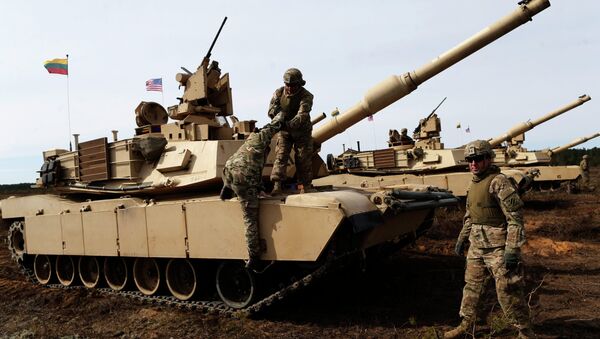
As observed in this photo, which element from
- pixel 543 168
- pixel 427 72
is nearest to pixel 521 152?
pixel 543 168

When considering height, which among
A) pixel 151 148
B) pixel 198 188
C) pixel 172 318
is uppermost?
pixel 151 148

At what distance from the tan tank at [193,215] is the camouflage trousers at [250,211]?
115 millimetres

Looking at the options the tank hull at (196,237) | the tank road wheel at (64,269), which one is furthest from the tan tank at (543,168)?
the tank road wheel at (64,269)

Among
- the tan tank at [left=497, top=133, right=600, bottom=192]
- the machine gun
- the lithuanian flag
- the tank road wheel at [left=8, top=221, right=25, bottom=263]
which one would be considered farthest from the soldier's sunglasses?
the tan tank at [left=497, top=133, right=600, bottom=192]

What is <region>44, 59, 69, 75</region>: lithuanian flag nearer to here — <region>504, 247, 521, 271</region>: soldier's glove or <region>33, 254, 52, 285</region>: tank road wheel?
<region>33, 254, 52, 285</region>: tank road wheel

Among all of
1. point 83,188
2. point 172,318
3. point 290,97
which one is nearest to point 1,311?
point 83,188

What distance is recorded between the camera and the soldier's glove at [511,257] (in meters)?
5.02

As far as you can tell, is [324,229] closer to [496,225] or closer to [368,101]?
[496,225]

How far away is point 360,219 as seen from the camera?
6.12 meters

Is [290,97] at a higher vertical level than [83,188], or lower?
higher

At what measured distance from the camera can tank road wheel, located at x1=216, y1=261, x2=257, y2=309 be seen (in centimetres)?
722

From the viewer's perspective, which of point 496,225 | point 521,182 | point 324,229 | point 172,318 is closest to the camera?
point 496,225

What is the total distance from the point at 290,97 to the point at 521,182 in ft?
12.0

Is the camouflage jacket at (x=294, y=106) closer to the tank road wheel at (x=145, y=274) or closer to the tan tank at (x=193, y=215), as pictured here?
the tan tank at (x=193, y=215)
